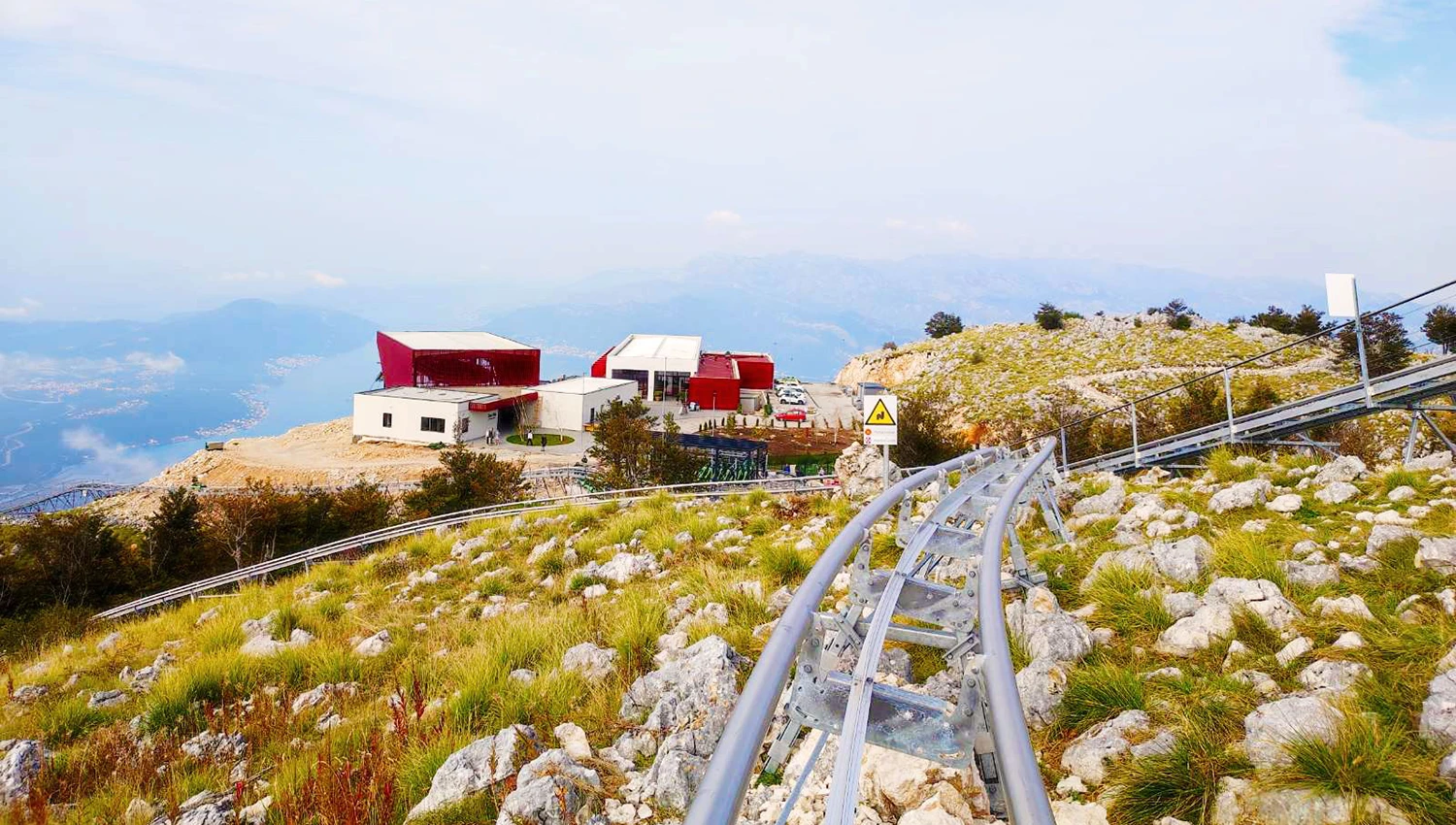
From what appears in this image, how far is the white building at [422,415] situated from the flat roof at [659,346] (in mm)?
16506

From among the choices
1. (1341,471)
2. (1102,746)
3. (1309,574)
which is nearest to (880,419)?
(1341,471)

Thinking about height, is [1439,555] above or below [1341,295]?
below

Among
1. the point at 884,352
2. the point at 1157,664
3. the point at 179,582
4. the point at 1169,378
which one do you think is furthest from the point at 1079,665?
the point at 884,352

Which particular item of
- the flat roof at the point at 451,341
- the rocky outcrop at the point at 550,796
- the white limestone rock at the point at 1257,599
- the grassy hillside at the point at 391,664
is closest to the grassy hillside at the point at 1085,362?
the grassy hillside at the point at 391,664

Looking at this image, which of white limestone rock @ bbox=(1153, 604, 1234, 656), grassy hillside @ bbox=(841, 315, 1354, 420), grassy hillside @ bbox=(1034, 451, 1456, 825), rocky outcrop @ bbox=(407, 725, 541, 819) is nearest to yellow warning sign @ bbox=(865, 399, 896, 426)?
grassy hillside @ bbox=(1034, 451, 1456, 825)

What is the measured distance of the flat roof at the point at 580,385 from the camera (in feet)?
171

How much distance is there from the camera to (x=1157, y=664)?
13.0ft

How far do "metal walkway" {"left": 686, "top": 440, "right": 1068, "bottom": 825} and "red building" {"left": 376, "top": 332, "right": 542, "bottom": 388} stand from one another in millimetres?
55874

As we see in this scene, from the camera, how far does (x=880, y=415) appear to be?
9672 mm

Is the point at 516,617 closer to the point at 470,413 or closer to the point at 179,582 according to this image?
the point at 179,582

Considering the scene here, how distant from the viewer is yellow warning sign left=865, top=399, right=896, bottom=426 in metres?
9.64

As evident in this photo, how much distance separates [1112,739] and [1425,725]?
1186 mm

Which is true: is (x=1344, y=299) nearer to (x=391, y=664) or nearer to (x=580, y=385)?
(x=391, y=664)

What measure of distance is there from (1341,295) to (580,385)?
5069 centimetres
